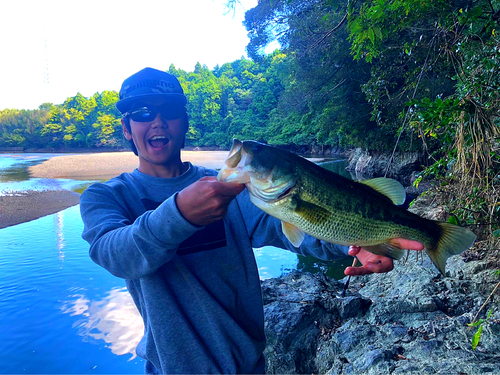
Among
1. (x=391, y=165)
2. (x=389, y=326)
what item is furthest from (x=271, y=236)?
(x=391, y=165)

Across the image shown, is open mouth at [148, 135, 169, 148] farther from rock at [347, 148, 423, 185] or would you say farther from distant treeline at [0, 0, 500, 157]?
rock at [347, 148, 423, 185]

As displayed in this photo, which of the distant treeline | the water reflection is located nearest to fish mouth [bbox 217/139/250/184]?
the distant treeline

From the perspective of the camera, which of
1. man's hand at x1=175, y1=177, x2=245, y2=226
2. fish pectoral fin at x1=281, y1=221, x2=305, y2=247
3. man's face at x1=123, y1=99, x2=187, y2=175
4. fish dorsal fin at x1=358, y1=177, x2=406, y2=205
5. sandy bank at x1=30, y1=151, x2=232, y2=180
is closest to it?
man's hand at x1=175, y1=177, x2=245, y2=226

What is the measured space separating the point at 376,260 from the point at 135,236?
1.33 m

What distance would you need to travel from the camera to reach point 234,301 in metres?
1.92

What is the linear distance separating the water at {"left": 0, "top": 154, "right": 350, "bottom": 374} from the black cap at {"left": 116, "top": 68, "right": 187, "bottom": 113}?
4033 mm

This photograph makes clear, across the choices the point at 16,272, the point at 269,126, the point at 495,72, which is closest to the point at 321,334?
the point at 495,72

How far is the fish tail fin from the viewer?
Result: 5.78 ft

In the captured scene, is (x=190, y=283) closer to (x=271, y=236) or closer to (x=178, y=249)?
(x=178, y=249)

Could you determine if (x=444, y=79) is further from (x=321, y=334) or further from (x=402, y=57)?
(x=321, y=334)

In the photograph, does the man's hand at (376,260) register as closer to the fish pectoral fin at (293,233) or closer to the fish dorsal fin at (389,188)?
the fish dorsal fin at (389,188)

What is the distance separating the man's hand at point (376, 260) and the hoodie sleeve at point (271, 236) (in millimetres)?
101

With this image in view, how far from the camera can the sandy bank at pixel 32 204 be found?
1403 cm

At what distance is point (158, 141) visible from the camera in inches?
87.3
